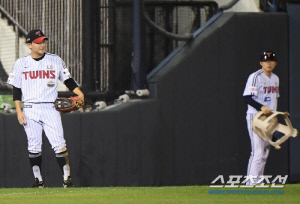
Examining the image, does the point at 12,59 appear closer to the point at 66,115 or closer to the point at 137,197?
the point at 66,115

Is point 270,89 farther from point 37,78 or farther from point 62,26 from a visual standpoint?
point 37,78

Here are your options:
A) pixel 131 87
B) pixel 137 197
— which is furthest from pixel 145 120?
pixel 137 197

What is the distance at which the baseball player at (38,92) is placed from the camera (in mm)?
10453

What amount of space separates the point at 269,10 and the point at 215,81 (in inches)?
67.5

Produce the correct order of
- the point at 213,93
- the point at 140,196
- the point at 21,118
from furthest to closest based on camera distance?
1. the point at 213,93
2. the point at 21,118
3. the point at 140,196

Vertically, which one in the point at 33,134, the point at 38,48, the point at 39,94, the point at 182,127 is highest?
the point at 38,48

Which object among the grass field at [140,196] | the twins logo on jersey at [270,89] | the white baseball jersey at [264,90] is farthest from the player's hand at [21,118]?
the twins logo on jersey at [270,89]

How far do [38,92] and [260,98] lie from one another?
3139mm

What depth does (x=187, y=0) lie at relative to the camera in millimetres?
13836

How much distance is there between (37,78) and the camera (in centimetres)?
1047

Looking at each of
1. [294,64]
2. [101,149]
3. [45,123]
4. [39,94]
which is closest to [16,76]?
[39,94]

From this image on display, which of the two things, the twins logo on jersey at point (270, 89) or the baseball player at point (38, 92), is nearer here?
the baseball player at point (38, 92)

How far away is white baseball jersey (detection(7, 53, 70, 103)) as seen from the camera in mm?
10453

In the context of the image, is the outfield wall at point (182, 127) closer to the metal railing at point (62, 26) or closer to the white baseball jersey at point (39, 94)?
the metal railing at point (62, 26)
